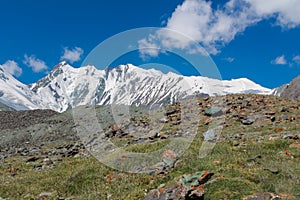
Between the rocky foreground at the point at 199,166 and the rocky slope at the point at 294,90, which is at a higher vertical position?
the rocky slope at the point at 294,90

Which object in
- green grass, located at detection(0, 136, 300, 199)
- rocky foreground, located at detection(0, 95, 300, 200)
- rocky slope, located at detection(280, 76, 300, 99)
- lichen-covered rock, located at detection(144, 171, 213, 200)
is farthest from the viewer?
rocky slope, located at detection(280, 76, 300, 99)

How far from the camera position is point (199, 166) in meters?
17.1

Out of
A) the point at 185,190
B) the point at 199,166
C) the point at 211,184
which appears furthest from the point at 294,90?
the point at 185,190

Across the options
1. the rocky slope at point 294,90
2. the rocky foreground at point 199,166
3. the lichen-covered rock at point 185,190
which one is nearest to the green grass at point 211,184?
the rocky foreground at point 199,166

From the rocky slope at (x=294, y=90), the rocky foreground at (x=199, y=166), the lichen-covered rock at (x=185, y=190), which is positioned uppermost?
the rocky slope at (x=294, y=90)

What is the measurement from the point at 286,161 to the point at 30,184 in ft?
47.3

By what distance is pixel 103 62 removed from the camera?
86.7 ft

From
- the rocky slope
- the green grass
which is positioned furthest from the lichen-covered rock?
the rocky slope

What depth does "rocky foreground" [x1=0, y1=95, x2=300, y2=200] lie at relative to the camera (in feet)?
43.7

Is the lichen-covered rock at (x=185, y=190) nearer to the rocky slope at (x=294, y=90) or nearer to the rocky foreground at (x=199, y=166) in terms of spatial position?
the rocky foreground at (x=199, y=166)

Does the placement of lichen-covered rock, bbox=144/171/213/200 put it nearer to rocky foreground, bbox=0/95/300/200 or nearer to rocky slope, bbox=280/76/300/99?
rocky foreground, bbox=0/95/300/200

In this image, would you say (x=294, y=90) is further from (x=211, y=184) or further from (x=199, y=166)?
(x=211, y=184)

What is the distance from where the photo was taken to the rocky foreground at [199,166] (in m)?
13.3

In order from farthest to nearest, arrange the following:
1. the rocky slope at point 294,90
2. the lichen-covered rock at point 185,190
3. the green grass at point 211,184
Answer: the rocky slope at point 294,90 < the green grass at point 211,184 < the lichen-covered rock at point 185,190
